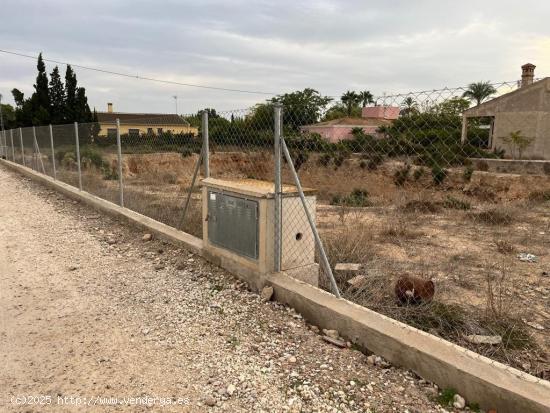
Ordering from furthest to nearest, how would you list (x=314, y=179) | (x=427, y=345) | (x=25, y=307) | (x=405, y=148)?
(x=314, y=179) < (x=405, y=148) < (x=25, y=307) < (x=427, y=345)

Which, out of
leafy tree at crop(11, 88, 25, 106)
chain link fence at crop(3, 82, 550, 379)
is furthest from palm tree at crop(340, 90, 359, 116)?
leafy tree at crop(11, 88, 25, 106)

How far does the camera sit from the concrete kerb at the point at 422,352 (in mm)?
2395

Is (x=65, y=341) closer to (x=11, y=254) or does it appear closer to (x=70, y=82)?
(x=11, y=254)

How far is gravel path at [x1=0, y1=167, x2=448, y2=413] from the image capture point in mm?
2701

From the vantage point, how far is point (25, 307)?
4.17 metres

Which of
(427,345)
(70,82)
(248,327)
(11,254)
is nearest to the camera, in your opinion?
(427,345)

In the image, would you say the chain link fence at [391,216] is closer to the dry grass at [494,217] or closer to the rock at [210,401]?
the dry grass at [494,217]

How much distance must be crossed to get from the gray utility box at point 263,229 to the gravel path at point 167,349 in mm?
364

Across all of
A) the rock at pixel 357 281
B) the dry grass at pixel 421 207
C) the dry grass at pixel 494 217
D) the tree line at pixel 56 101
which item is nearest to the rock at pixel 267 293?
the rock at pixel 357 281

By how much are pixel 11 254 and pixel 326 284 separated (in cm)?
454

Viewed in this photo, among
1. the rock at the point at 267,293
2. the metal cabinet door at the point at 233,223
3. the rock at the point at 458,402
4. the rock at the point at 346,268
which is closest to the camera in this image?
the rock at the point at 458,402

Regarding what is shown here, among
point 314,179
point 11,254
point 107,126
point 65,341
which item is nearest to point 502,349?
point 65,341

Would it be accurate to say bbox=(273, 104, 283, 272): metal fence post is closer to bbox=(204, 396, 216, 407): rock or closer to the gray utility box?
the gray utility box

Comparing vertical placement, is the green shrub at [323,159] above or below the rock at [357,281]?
above
